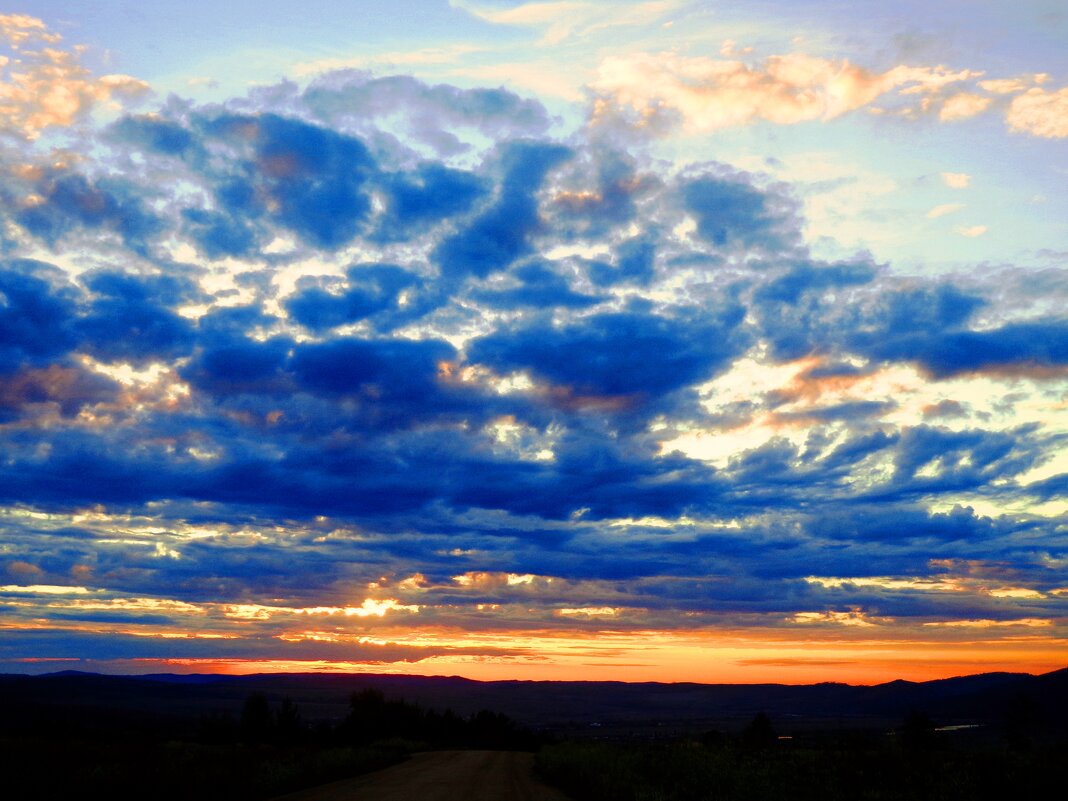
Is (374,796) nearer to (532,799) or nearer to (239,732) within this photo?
(532,799)

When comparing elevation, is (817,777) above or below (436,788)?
above

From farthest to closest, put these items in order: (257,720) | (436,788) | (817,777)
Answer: (257,720) → (817,777) → (436,788)

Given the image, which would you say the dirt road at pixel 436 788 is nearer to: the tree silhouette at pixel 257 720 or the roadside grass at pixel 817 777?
the roadside grass at pixel 817 777

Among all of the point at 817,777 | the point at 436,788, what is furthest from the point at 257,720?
the point at 817,777

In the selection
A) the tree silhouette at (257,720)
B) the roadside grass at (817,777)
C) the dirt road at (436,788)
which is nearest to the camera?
the roadside grass at (817,777)

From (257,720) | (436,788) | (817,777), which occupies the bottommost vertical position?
(257,720)

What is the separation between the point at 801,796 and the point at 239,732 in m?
81.0

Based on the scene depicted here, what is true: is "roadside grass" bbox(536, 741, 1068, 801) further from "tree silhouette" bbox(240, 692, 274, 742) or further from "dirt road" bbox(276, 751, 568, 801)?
"tree silhouette" bbox(240, 692, 274, 742)

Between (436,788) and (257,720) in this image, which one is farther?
(257,720)

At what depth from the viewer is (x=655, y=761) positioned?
44656 millimetres

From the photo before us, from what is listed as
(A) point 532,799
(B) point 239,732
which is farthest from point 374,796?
(B) point 239,732

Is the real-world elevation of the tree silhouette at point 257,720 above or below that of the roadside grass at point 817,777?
below

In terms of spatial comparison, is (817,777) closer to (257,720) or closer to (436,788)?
(436,788)

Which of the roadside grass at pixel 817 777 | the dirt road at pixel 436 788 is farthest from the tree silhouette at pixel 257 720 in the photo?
the roadside grass at pixel 817 777
